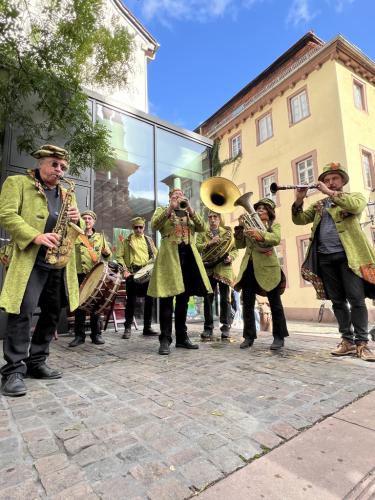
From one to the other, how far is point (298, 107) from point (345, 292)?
15762 mm

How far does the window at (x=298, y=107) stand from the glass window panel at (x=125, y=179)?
442 inches

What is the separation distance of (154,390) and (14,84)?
6185 millimetres

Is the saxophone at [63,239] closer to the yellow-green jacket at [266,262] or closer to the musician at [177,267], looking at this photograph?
the musician at [177,267]

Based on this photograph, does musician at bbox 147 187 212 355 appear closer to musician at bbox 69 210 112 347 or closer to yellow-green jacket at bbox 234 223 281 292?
yellow-green jacket at bbox 234 223 281 292

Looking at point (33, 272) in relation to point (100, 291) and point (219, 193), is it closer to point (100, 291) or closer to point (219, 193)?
point (100, 291)

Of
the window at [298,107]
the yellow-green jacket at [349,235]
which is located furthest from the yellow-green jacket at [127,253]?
the window at [298,107]

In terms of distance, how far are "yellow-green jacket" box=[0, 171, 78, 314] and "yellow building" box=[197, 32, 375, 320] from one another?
45.9 feet

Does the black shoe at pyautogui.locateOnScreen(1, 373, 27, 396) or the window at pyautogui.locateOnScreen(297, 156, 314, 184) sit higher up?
the window at pyautogui.locateOnScreen(297, 156, 314, 184)

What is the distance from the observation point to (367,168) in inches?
615

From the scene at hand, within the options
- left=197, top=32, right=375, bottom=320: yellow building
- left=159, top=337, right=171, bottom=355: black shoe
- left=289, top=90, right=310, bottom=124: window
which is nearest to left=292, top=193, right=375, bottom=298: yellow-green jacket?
left=159, top=337, right=171, bottom=355: black shoe

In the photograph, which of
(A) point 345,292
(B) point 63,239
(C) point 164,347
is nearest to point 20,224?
(B) point 63,239

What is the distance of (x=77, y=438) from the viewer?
5.76 feet

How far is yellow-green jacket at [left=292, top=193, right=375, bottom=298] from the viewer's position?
3648 mm

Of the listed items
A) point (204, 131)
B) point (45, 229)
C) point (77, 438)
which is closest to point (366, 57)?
point (204, 131)
